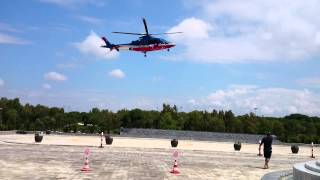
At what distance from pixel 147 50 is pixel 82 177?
34.6 meters

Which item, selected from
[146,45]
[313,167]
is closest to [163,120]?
[146,45]

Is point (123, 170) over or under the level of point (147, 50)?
under

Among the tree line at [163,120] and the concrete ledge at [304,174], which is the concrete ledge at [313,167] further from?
the tree line at [163,120]

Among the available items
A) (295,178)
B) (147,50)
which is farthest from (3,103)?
(295,178)

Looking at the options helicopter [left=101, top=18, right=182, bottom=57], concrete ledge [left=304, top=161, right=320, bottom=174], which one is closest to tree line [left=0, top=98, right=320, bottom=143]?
helicopter [left=101, top=18, right=182, bottom=57]

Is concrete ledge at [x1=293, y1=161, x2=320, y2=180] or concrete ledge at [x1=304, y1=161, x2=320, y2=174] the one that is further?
concrete ledge at [x1=304, y1=161, x2=320, y2=174]

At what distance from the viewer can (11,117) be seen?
120 metres

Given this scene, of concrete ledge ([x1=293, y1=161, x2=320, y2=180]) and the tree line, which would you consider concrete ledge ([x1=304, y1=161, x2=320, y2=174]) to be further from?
the tree line

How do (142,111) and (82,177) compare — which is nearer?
(82,177)

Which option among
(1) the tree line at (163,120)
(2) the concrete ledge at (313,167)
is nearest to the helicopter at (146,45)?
(2) the concrete ledge at (313,167)

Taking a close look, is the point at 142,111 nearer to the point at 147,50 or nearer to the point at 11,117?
the point at 11,117

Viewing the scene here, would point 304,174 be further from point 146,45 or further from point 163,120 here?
point 163,120

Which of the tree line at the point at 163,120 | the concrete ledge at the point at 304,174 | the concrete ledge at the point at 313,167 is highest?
the tree line at the point at 163,120

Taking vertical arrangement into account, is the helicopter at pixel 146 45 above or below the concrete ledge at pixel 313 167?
above
